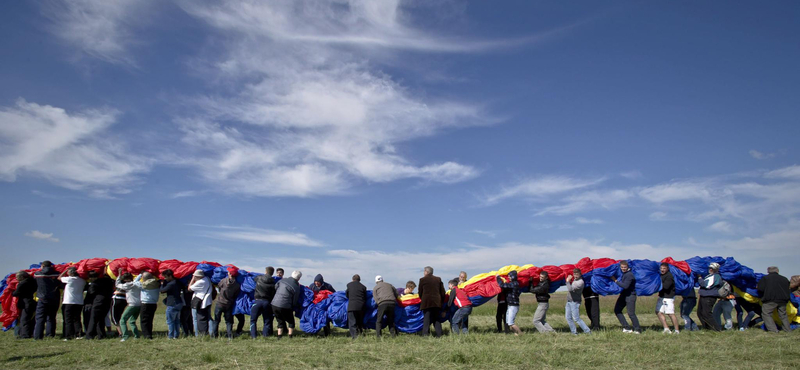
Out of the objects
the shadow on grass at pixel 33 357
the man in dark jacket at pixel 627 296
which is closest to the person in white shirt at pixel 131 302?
the shadow on grass at pixel 33 357

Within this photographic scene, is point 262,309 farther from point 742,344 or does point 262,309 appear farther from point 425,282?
point 742,344

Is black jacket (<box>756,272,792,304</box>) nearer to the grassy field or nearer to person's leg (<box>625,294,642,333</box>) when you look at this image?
the grassy field

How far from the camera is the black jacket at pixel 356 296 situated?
12.7 meters

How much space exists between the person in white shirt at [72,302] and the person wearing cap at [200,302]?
2.87 m

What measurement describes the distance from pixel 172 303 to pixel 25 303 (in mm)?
3979

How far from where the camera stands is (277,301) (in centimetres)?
1262

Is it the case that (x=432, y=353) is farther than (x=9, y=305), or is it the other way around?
(x=9, y=305)

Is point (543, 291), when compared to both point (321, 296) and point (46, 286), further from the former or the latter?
point (46, 286)

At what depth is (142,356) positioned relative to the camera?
30.3 feet

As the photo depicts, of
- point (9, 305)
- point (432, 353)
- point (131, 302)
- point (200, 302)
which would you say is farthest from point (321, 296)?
point (9, 305)

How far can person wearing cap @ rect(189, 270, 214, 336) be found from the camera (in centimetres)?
1284

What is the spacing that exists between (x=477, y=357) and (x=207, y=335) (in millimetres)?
7330

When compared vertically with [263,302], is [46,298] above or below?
above

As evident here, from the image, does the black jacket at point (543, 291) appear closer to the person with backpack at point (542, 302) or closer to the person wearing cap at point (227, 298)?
the person with backpack at point (542, 302)
